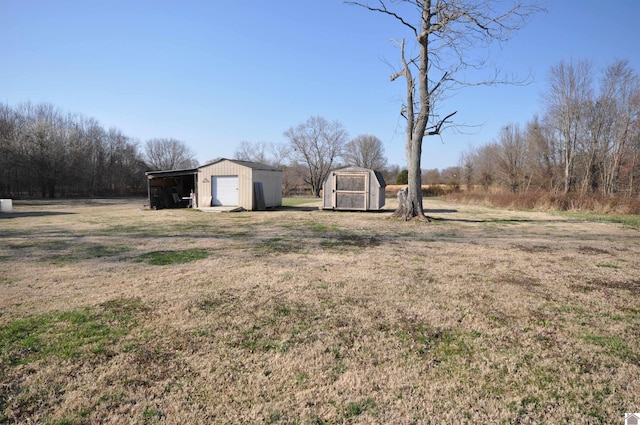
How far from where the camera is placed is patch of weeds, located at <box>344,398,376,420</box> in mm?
2043

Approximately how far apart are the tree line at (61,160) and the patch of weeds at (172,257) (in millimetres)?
35708

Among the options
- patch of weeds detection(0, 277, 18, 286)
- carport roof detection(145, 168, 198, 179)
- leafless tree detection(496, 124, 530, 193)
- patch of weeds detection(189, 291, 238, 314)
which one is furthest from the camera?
leafless tree detection(496, 124, 530, 193)

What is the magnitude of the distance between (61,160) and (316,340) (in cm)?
4180

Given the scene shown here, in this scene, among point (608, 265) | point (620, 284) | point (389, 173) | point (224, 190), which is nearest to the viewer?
point (620, 284)

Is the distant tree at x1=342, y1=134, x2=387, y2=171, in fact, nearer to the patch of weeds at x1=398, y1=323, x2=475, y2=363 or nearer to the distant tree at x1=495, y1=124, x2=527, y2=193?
the distant tree at x1=495, y1=124, x2=527, y2=193

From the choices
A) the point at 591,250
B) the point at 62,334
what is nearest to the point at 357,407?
the point at 62,334

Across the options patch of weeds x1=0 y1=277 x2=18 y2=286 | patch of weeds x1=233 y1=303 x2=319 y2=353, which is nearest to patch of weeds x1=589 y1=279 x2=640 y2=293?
patch of weeds x1=233 y1=303 x2=319 y2=353

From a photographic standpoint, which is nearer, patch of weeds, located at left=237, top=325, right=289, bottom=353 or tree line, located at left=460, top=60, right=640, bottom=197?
patch of weeds, located at left=237, top=325, right=289, bottom=353

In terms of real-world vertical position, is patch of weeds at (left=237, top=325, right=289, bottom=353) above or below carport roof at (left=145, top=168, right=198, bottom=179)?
below

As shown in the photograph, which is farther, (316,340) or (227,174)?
(227,174)

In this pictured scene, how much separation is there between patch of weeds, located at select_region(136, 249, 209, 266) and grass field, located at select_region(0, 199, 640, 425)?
74 millimetres

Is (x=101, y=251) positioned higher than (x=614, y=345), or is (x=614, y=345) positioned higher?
(x=101, y=251)

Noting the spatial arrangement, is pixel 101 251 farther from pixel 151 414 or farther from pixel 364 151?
pixel 364 151

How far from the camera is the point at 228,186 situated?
18953 millimetres
